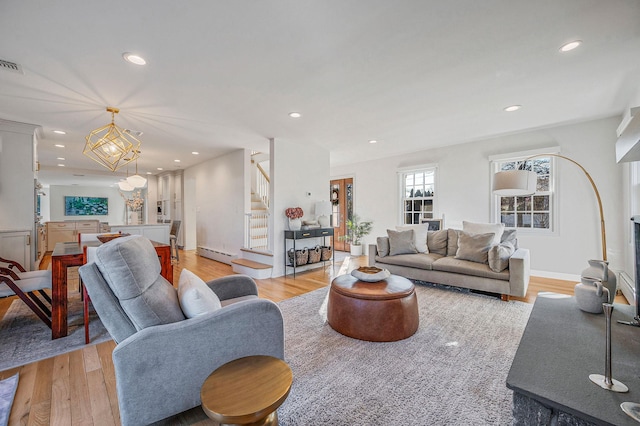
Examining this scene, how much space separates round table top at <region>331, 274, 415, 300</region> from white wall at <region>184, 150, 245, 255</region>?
11.7 ft

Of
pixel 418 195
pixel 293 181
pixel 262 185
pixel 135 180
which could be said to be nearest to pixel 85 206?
pixel 262 185

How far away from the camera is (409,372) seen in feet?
6.37

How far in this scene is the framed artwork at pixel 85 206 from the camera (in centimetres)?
1207

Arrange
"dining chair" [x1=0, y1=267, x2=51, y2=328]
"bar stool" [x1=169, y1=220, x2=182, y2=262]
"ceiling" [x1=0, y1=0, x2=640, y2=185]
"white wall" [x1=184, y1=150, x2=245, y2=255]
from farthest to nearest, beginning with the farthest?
"bar stool" [x1=169, y1=220, x2=182, y2=262]
"white wall" [x1=184, y1=150, x2=245, y2=255]
"dining chair" [x1=0, y1=267, x2=51, y2=328]
"ceiling" [x1=0, y1=0, x2=640, y2=185]

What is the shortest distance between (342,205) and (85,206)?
1248 centimetres

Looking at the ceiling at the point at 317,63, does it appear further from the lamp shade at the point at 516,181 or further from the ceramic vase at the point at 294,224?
the ceramic vase at the point at 294,224

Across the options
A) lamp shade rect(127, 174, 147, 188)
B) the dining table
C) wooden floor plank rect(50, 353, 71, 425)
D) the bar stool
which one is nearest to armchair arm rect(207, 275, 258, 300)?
wooden floor plank rect(50, 353, 71, 425)

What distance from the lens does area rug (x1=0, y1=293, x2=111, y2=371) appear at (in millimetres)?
2195

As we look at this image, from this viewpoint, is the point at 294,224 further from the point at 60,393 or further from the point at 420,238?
the point at 60,393

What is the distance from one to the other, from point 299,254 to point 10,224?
4.41 metres

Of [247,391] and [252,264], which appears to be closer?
[247,391]

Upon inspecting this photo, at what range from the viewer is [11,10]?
5.69 ft

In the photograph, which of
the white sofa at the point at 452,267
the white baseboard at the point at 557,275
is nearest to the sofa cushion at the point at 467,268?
the white sofa at the point at 452,267

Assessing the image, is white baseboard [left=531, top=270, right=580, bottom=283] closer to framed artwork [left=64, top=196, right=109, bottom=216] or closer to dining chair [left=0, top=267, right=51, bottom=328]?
dining chair [left=0, top=267, right=51, bottom=328]
